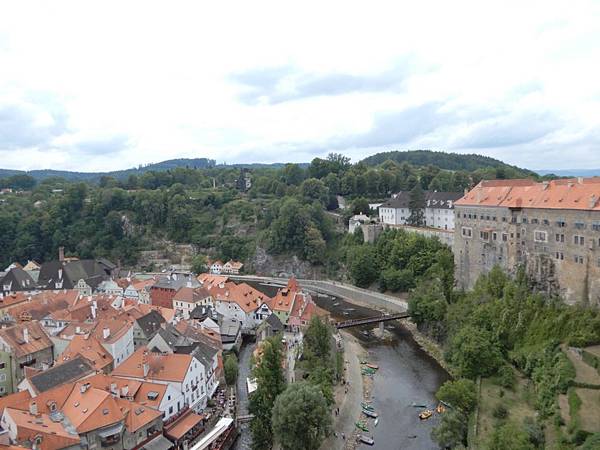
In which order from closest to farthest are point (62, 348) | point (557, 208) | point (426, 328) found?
point (62, 348) < point (557, 208) < point (426, 328)

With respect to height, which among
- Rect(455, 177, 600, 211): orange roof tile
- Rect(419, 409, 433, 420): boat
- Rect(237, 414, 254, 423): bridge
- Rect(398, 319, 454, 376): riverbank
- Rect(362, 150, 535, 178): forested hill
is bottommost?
Rect(419, 409, 433, 420): boat

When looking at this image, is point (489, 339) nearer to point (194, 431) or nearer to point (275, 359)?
point (275, 359)

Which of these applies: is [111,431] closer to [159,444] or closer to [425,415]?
[159,444]

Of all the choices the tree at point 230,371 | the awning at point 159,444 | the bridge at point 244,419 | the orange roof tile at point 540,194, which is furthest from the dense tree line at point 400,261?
the awning at point 159,444

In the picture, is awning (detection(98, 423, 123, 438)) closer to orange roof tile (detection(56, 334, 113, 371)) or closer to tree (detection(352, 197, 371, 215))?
orange roof tile (detection(56, 334, 113, 371))

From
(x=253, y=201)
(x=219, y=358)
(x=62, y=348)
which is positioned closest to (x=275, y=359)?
(x=219, y=358)

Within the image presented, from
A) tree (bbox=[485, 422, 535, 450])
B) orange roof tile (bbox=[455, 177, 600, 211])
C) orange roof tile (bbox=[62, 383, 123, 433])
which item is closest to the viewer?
tree (bbox=[485, 422, 535, 450])

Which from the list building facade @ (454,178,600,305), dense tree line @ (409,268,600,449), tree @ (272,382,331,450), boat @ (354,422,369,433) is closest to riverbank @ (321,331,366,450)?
boat @ (354,422,369,433)
